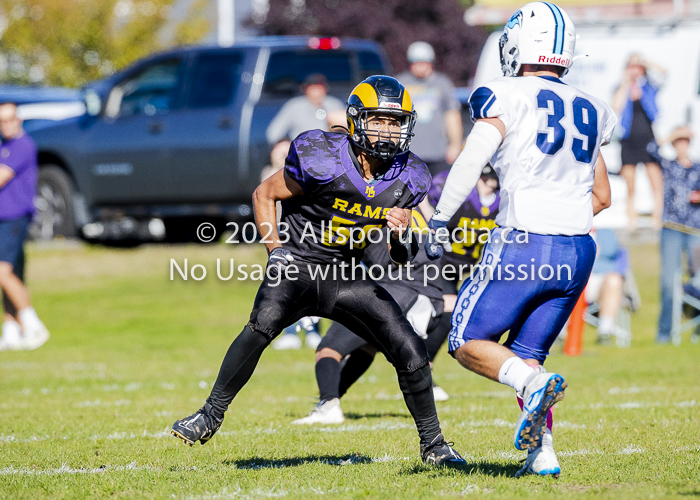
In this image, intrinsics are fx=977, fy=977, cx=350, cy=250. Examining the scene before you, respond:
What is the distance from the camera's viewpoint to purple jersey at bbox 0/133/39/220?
31.9ft

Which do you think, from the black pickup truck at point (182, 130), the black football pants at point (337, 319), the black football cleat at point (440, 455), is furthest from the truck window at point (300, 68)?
the black football cleat at point (440, 455)

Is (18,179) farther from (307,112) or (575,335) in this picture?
(575,335)

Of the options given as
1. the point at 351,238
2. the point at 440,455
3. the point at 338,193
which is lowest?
the point at 440,455

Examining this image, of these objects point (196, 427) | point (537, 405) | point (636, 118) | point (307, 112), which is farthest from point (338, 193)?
point (636, 118)

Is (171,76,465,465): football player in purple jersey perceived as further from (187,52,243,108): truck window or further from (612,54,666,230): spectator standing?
(612,54,666,230): spectator standing

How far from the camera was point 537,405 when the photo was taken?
3695 millimetres

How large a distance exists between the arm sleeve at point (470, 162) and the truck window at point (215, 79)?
7.98 m

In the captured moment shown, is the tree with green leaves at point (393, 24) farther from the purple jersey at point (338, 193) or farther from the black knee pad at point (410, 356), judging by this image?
the black knee pad at point (410, 356)

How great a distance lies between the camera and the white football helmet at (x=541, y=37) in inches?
162

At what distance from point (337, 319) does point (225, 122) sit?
7.29 metres

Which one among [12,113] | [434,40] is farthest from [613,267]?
[434,40]

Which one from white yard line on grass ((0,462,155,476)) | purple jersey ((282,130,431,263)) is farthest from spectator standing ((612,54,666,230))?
white yard line on grass ((0,462,155,476))

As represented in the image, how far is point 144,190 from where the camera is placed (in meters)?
12.0

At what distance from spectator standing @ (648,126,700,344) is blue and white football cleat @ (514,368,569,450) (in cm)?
661
